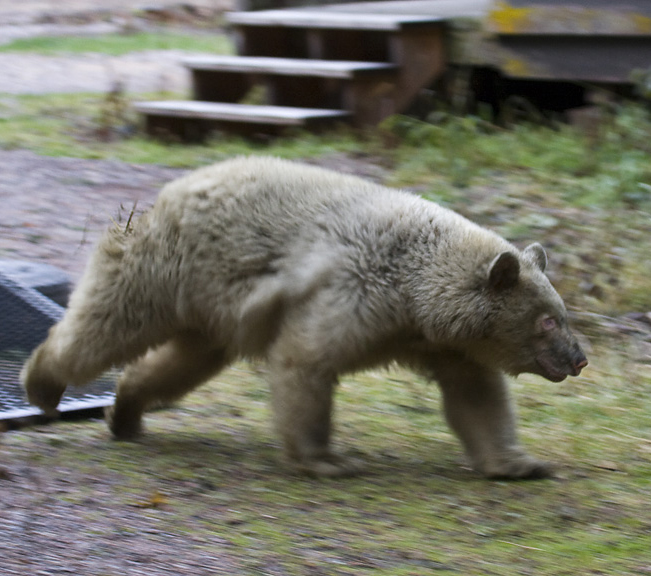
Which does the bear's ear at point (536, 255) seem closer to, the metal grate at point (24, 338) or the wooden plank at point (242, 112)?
the metal grate at point (24, 338)

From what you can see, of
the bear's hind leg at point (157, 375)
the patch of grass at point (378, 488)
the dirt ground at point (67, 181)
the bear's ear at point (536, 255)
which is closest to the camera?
the patch of grass at point (378, 488)

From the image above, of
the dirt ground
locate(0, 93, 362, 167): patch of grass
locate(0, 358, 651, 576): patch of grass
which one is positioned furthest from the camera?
locate(0, 93, 362, 167): patch of grass

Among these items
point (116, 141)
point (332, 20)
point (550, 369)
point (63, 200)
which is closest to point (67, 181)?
point (63, 200)

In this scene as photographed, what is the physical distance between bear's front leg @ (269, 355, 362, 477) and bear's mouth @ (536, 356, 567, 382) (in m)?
0.87

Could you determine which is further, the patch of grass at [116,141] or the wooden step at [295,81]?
the wooden step at [295,81]

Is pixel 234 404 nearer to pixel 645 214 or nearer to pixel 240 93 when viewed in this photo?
pixel 645 214

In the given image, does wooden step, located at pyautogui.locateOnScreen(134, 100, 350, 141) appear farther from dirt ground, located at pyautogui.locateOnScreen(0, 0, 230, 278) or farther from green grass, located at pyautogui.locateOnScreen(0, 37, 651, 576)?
green grass, located at pyautogui.locateOnScreen(0, 37, 651, 576)

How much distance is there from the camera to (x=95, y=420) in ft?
17.6

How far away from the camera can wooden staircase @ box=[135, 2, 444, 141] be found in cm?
974

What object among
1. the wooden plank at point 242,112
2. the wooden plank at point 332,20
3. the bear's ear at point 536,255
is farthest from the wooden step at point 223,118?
the bear's ear at point 536,255

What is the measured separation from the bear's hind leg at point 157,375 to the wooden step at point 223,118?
15.8 feet

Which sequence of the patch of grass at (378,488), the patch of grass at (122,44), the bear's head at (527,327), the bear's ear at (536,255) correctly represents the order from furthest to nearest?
1. the patch of grass at (122,44)
2. the bear's ear at (536,255)
3. the bear's head at (527,327)
4. the patch of grass at (378,488)

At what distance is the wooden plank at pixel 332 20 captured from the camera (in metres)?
9.76

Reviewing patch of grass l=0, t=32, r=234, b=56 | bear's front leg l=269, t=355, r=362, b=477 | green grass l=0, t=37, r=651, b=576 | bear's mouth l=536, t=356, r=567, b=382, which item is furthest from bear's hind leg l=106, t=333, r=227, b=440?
patch of grass l=0, t=32, r=234, b=56
